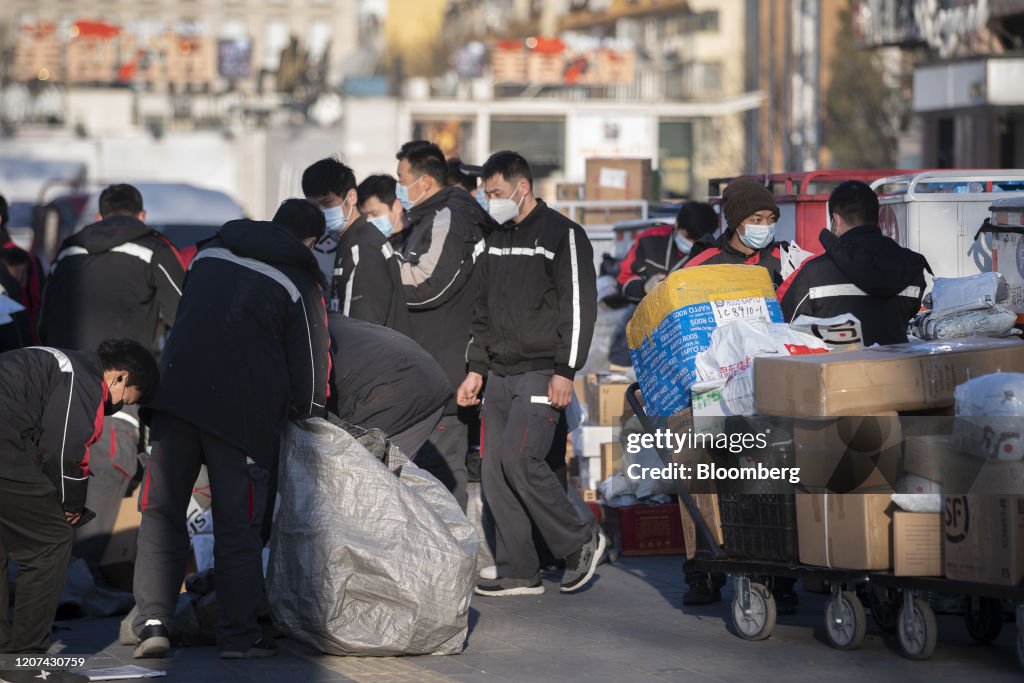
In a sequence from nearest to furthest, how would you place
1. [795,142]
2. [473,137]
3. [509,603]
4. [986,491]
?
[986,491] < [509,603] < [795,142] < [473,137]

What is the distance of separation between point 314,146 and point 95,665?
53.7 metres

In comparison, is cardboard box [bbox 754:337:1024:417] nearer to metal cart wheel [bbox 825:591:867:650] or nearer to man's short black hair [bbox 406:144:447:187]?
metal cart wheel [bbox 825:591:867:650]

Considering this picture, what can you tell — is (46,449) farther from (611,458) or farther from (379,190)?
(611,458)

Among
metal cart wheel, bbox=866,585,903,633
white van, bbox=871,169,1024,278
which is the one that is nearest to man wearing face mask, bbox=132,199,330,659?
metal cart wheel, bbox=866,585,903,633

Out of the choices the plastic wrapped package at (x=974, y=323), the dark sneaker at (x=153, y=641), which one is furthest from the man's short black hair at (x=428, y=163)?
the dark sneaker at (x=153, y=641)

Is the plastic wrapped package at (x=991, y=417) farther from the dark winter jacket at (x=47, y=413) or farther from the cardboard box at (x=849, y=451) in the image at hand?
the dark winter jacket at (x=47, y=413)

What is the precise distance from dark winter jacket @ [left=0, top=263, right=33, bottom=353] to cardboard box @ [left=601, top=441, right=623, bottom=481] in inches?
135

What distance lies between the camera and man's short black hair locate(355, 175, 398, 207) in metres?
10.0

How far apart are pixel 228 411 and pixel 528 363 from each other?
80.1 inches

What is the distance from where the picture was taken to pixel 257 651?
694 centimetres

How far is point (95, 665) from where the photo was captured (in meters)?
6.80

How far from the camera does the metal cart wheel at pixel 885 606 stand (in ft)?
23.5

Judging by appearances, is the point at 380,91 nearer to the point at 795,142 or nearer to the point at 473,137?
the point at 473,137

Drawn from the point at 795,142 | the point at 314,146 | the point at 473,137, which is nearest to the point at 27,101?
the point at 314,146
